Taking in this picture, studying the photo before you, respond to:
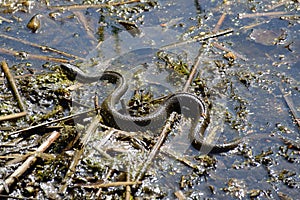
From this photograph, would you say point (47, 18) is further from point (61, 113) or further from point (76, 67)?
point (61, 113)

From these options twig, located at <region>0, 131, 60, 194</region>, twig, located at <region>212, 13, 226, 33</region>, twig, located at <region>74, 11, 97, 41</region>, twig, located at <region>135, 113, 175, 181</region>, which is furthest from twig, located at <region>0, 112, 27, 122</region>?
twig, located at <region>212, 13, 226, 33</region>

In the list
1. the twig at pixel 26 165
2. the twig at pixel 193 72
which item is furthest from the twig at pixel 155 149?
the twig at pixel 26 165

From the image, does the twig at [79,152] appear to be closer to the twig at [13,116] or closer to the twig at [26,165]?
the twig at [26,165]

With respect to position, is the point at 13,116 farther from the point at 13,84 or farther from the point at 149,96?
the point at 149,96

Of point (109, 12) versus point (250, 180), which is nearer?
point (250, 180)

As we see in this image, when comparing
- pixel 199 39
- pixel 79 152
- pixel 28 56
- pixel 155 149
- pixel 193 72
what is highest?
pixel 28 56

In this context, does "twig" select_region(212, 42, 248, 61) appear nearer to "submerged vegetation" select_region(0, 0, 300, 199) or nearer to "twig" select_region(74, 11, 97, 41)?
"submerged vegetation" select_region(0, 0, 300, 199)

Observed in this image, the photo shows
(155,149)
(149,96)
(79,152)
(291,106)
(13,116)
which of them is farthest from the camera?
(149,96)

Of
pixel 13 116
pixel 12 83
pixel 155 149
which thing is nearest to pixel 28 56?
pixel 12 83

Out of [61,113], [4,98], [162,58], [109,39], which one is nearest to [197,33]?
[162,58]
